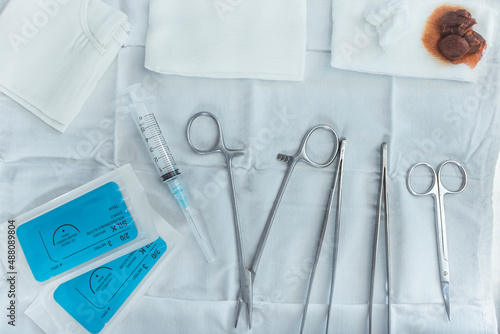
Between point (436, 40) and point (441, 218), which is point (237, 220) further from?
point (436, 40)

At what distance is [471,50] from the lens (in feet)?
3.10

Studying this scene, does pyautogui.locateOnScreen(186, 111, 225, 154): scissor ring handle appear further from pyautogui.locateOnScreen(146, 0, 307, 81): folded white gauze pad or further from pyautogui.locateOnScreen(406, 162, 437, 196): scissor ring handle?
pyautogui.locateOnScreen(406, 162, 437, 196): scissor ring handle

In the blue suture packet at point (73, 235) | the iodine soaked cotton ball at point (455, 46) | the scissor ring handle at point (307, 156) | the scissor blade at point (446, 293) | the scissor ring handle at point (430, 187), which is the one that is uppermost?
the iodine soaked cotton ball at point (455, 46)

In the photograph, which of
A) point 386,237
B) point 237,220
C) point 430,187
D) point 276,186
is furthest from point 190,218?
point 430,187

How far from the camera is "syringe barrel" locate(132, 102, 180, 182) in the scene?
3.06 feet

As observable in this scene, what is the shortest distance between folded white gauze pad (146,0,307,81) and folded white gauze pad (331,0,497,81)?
96 mm

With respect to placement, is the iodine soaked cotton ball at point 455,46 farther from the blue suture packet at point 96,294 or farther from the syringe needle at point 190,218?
the blue suture packet at point 96,294

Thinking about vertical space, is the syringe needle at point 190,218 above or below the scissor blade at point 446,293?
above

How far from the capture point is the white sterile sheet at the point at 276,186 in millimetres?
951

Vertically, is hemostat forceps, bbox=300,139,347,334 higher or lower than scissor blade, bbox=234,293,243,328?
higher

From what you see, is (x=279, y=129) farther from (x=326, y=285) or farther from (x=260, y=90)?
(x=326, y=285)

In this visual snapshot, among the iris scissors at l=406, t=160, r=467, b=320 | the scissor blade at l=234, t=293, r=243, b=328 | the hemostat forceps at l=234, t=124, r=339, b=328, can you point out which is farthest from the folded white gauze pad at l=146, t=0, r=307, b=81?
the scissor blade at l=234, t=293, r=243, b=328

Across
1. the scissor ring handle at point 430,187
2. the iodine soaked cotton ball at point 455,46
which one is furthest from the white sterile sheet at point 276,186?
the iodine soaked cotton ball at point 455,46

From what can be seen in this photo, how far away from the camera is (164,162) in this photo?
934 millimetres
